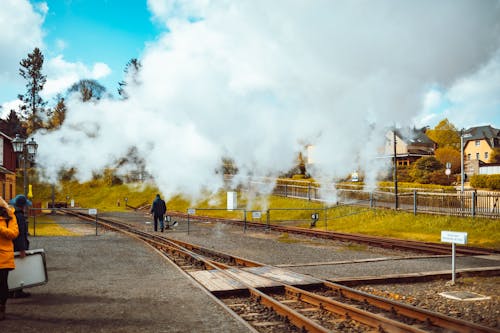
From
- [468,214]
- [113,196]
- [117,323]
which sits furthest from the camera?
[113,196]

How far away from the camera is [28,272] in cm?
811

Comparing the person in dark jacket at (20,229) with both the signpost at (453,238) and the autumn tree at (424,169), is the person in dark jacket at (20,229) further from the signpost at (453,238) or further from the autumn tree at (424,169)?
the autumn tree at (424,169)

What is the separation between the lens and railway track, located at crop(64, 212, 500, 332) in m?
6.54

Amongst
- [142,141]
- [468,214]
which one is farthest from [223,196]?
[468,214]

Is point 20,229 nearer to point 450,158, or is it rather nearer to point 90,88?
point 450,158

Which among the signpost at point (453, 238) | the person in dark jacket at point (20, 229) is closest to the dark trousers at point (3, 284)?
the person in dark jacket at point (20, 229)

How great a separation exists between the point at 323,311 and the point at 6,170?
121 ft

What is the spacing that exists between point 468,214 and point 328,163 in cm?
1039

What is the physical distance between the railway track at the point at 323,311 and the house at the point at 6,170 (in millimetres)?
32414

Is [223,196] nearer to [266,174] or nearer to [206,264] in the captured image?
[266,174]

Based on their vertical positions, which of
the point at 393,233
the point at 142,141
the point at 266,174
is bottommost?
the point at 393,233

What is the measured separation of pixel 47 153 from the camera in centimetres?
4491

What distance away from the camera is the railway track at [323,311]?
654 centimetres

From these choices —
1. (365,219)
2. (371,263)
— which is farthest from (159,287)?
(365,219)
